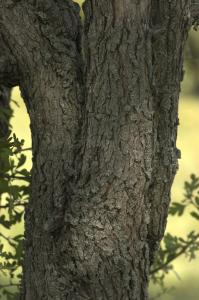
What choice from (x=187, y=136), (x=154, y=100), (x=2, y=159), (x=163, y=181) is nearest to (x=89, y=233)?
(x=163, y=181)

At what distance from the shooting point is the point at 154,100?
8.45 ft

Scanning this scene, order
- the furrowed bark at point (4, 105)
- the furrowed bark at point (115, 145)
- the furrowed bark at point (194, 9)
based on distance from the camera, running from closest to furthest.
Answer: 1. the furrowed bark at point (115, 145)
2. the furrowed bark at point (194, 9)
3. the furrowed bark at point (4, 105)

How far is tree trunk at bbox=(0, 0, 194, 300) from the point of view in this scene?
251 centimetres

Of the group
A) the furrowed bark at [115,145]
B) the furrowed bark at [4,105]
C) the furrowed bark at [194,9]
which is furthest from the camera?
the furrowed bark at [4,105]

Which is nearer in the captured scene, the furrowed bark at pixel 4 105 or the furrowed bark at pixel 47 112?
the furrowed bark at pixel 47 112

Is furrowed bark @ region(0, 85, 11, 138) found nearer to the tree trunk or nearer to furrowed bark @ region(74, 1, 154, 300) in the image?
the tree trunk

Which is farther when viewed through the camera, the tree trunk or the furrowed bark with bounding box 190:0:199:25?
the furrowed bark with bounding box 190:0:199:25

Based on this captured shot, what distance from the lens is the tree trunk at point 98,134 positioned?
251 centimetres

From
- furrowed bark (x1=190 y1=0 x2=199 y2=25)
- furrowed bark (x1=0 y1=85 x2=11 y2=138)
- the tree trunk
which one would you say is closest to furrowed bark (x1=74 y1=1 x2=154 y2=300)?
the tree trunk

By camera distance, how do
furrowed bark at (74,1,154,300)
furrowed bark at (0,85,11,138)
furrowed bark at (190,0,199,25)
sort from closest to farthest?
furrowed bark at (74,1,154,300) < furrowed bark at (190,0,199,25) < furrowed bark at (0,85,11,138)

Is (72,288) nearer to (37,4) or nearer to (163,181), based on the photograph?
(163,181)

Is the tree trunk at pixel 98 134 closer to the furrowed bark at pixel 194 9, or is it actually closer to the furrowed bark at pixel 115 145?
the furrowed bark at pixel 115 145

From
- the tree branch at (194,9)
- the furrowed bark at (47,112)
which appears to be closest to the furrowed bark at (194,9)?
the tree branch at (194,9)

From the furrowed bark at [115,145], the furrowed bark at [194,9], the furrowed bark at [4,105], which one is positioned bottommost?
the furrowed bark at [115,145]
